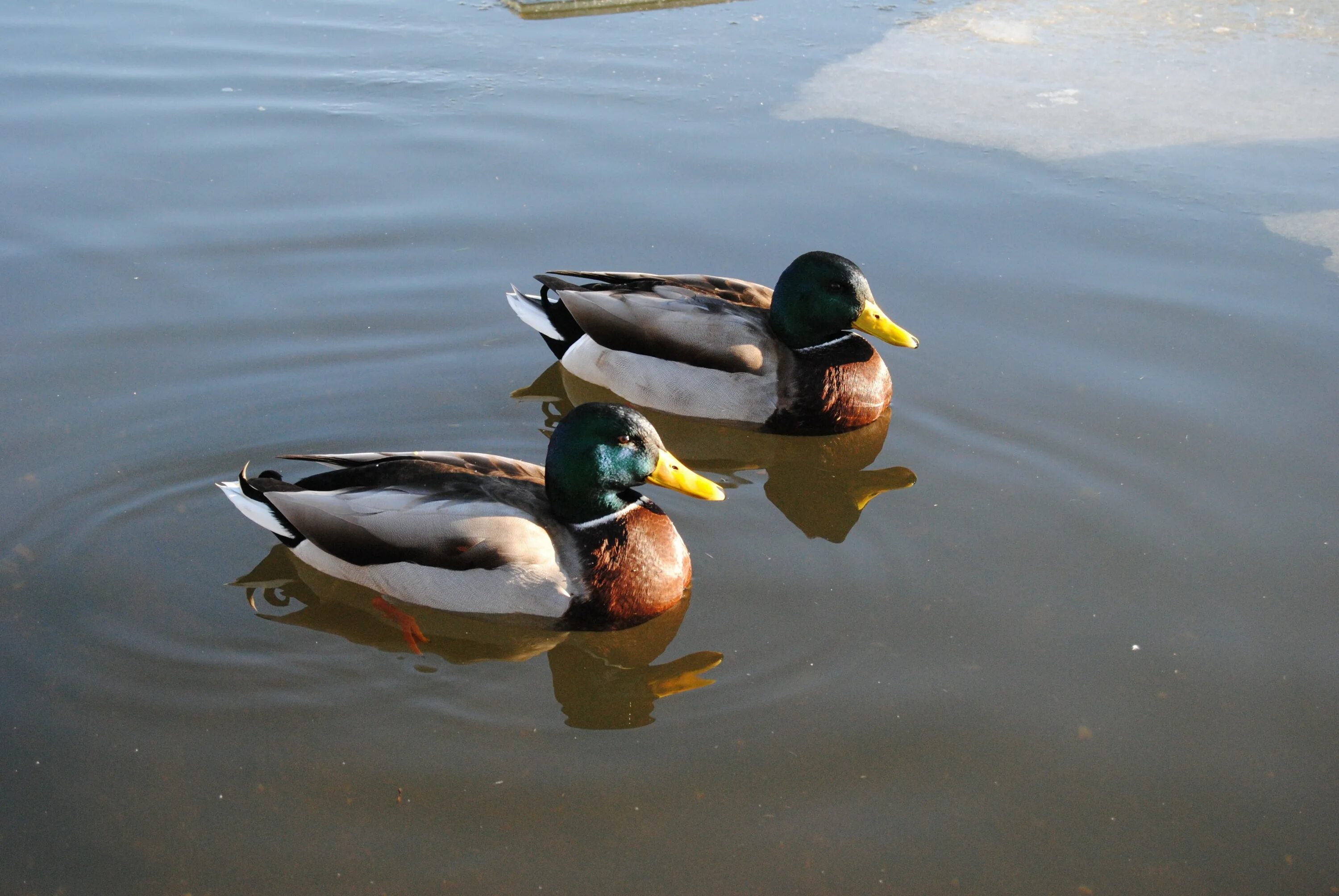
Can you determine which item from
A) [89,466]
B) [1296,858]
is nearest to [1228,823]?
[1296,858]

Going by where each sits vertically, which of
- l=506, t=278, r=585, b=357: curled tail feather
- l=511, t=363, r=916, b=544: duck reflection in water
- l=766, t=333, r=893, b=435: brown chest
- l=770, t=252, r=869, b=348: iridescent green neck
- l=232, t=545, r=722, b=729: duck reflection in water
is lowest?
l=232, t=545, r=722, b=729: duck reflection in water

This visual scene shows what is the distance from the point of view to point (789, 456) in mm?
5730

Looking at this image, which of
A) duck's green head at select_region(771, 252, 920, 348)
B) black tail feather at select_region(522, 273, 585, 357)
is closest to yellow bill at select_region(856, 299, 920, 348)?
duck's green head at select_region(771, 252, 920, 348)

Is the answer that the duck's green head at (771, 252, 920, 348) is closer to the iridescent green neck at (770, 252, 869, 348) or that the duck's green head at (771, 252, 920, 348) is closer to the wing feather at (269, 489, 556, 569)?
the iridescent green neck at (770, 252, 869, 348)

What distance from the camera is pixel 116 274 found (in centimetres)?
643

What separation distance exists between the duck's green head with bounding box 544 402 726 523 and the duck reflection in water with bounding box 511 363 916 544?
0.89m

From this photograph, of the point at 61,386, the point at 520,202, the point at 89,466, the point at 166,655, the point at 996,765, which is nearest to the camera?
the point at 996,765

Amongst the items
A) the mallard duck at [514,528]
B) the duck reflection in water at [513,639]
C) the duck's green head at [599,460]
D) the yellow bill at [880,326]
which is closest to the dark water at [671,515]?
the duck reflection in water at [513,639]

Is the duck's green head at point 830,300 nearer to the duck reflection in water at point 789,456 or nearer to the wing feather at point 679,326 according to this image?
the wing feather at point 679,326

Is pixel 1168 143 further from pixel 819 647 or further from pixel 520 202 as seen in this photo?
pixel 819 647

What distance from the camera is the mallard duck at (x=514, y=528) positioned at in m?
4.24

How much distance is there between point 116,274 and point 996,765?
4.93m

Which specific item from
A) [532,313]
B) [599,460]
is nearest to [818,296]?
[532,313]

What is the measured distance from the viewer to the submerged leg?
4.31m
